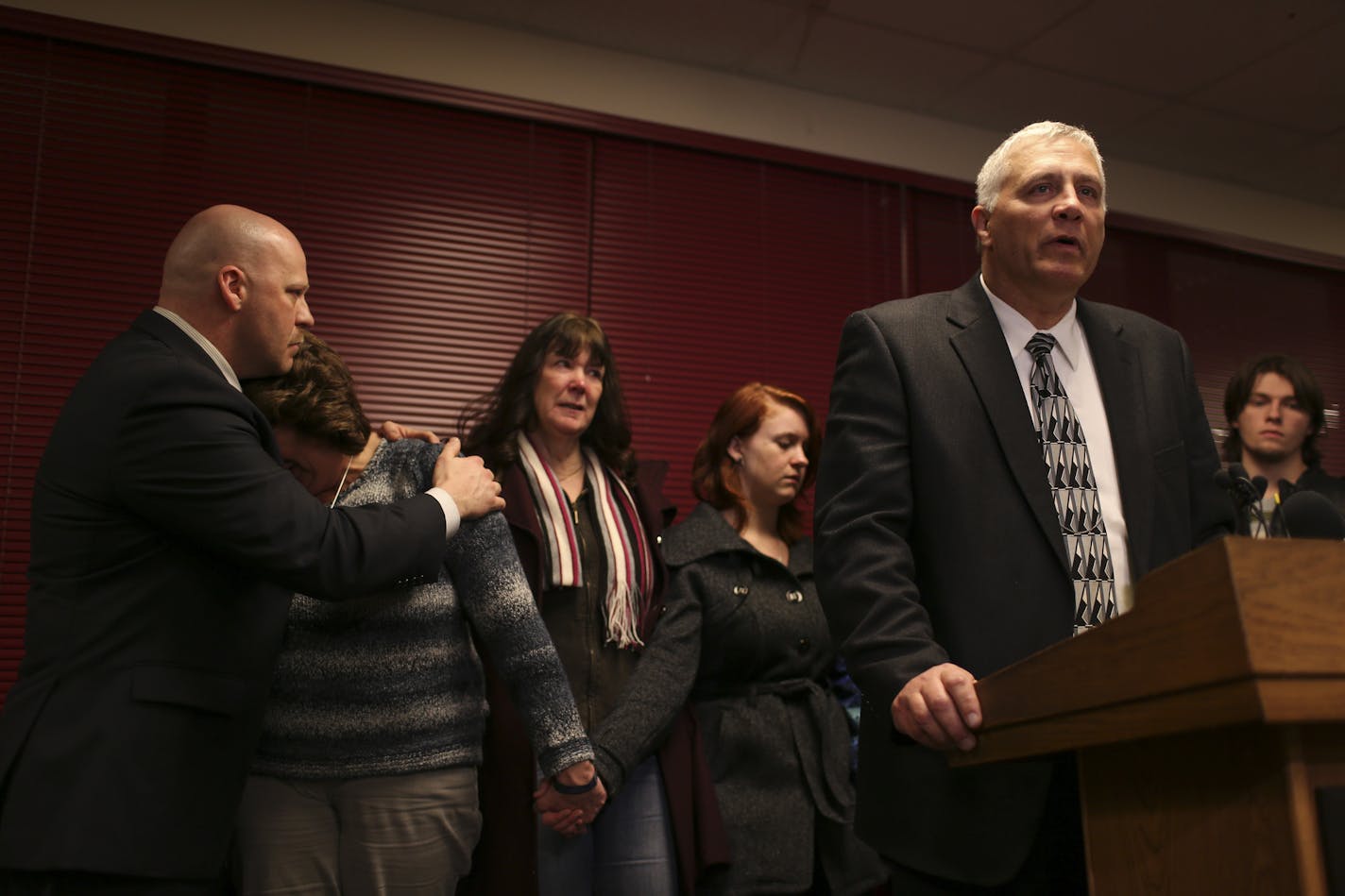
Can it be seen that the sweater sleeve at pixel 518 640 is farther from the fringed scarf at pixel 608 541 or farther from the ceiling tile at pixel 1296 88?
the ceiling tile at pixel 1296 88

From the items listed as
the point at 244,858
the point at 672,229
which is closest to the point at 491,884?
the point at 244,858

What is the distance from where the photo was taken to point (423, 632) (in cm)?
204

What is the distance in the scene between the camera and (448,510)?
1.84 metres

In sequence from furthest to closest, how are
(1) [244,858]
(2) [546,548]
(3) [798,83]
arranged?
(3) [798,83], (2) [546,548], (1) [244,858]

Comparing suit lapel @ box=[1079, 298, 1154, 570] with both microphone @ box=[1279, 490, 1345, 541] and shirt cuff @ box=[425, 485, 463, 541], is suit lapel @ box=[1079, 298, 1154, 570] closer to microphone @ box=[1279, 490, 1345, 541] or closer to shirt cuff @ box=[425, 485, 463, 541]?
microphone @ box=[1279, 490, 1345, 541]

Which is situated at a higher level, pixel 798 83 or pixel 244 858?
pixel 798 83

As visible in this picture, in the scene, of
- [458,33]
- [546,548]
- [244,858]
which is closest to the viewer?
[244,858]

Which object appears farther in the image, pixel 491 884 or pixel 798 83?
pixel 798 83

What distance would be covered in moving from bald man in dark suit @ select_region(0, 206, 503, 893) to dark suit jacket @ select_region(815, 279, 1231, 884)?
741 millimetres

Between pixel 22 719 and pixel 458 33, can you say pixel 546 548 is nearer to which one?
pixel 22 719

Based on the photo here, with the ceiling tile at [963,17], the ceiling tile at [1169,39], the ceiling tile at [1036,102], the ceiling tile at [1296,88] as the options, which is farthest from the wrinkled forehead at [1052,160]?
the ceiling tile at [1296,88]

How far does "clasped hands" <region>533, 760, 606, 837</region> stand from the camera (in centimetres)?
212

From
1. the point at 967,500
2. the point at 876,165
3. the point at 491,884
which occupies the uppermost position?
the point at 876,165

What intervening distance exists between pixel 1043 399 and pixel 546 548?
1275 mm
